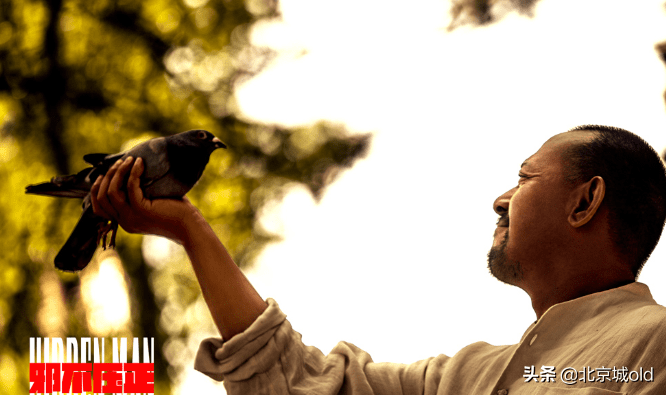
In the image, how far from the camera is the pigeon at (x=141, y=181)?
5.15 ft

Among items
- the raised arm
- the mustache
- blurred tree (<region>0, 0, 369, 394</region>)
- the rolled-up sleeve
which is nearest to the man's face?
the mustache

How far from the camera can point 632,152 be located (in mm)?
1570

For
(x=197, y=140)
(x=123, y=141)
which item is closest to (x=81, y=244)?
(x=197, y=140)

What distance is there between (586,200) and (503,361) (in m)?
0.49

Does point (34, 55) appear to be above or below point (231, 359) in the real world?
above

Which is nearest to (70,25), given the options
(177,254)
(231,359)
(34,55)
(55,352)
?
(34,55)

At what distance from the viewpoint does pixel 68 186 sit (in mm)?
1644

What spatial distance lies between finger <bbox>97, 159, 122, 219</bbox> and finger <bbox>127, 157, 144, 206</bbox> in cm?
5

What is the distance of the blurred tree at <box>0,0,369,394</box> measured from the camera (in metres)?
3.95

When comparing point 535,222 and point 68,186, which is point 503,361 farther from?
point 68,186

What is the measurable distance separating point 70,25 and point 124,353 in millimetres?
2718

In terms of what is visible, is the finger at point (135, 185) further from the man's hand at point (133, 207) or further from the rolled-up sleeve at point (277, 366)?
the rolled-up sleeve at point (277, 366)

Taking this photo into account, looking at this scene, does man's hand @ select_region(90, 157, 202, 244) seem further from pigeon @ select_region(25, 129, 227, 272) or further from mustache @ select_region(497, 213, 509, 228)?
mustache @ select_region(497, 213, 509, 228)

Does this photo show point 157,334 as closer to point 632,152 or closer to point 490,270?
point 490,270
